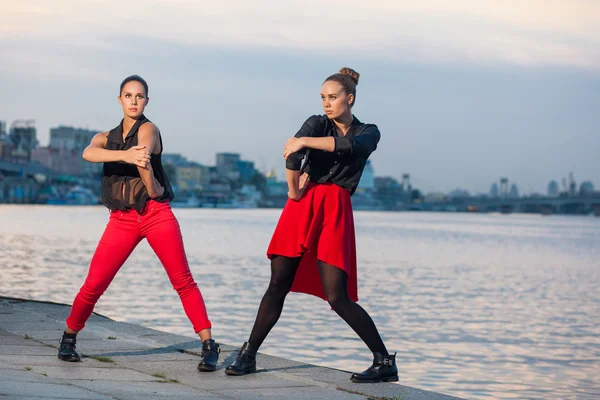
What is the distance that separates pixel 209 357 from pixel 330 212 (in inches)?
45.8

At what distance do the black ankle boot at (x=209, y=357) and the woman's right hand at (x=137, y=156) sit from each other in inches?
45.5

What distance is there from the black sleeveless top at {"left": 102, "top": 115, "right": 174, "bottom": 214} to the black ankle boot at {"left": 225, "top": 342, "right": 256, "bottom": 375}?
3.41 feet

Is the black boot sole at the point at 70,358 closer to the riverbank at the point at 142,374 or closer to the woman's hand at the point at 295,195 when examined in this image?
the riverbank at the point at 142,374

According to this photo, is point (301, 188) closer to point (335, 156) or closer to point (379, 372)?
point (335, 156)

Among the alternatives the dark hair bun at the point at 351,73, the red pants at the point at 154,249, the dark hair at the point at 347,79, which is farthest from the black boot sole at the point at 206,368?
the dark hair bun at the point at 351,73

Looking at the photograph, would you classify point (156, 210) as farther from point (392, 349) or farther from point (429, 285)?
point (429, 285)

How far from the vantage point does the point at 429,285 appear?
96.4ft

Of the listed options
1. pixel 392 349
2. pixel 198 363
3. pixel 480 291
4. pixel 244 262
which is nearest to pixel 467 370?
pixel 392 349

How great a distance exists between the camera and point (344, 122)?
255 inches

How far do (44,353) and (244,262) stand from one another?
30.2 meters

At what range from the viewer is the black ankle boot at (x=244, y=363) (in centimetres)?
650

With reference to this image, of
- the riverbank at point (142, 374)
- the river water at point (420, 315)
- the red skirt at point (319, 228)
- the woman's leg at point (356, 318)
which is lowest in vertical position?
the river water at point (420, 315)

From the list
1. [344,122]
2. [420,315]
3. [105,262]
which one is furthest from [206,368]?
[420,315]

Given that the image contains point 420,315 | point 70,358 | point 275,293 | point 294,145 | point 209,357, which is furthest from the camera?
point 420,315
